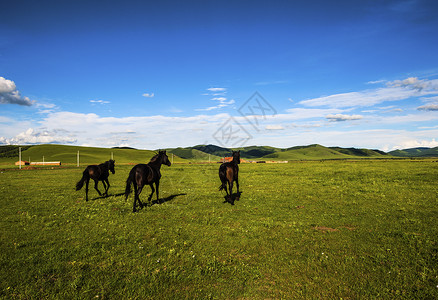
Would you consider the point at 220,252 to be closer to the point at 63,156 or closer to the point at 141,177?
the point at 141,177

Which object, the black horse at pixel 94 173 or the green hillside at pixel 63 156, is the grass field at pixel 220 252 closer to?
the black horse at pixel 94 173

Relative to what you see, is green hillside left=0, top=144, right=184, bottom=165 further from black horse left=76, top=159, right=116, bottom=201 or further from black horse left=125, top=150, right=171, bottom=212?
black horse left=125, top=150, right=171, bottom=212

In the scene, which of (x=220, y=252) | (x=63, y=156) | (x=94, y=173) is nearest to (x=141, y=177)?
(x=94, y=173)

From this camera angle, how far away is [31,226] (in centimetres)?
1065

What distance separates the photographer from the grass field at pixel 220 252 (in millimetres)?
5781

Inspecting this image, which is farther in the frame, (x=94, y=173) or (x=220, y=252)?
(x=94, y=173)

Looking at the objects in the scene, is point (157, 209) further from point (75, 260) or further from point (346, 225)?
point (346, 225)

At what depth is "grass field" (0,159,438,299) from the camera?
5781mm

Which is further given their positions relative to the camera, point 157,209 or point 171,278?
point 157,209

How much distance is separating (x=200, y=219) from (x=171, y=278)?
5499 mm

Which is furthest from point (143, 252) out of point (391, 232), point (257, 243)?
point (391, 232)

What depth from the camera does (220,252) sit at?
788 cm

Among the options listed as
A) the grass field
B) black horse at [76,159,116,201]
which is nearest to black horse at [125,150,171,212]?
the grass field

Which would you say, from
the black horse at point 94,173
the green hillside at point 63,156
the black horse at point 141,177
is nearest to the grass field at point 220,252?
the black horse at point 141,177
